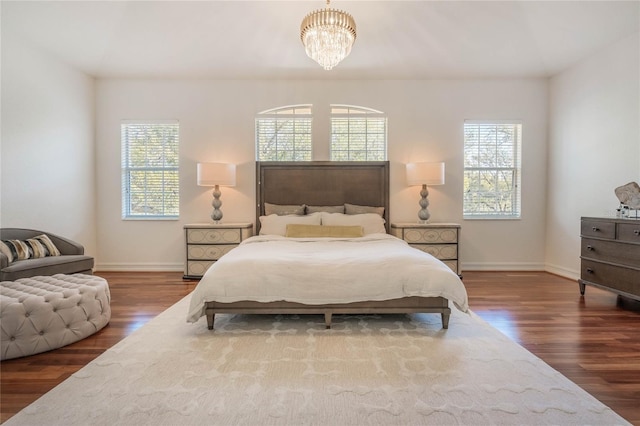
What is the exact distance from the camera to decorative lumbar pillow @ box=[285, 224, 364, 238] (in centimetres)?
416

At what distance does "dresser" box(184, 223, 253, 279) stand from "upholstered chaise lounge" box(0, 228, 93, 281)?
119 cm

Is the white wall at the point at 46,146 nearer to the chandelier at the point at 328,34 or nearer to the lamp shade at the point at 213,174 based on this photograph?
the lamp shade at the point at 213,174

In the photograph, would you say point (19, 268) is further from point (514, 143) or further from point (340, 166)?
point (514, 143)

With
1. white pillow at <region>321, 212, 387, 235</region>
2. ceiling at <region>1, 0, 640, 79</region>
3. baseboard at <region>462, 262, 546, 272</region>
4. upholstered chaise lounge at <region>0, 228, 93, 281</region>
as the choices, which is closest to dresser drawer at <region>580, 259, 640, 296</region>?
baseboard at <region>462, 262, 546, 272</region>

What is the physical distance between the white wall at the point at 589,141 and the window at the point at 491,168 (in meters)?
0.54

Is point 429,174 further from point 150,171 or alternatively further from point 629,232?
point 150,171

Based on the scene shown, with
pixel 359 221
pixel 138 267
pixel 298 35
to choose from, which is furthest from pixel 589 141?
pixel 138 267

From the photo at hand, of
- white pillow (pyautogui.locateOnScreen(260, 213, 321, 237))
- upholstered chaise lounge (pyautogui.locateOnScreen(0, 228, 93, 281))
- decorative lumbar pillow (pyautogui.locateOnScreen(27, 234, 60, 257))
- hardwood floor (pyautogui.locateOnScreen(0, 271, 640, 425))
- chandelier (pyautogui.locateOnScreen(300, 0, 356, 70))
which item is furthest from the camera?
white pillow (pyautogui.locateOnScreen(260, 213, 321, 237))

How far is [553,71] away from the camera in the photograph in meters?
5.03

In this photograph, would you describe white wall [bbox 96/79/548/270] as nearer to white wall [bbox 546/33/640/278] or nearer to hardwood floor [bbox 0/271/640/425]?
white wall [bbox 546/33/640/278]

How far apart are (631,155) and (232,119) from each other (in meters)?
5.22

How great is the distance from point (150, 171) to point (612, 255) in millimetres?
6094

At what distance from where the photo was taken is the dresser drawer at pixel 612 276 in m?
3.29

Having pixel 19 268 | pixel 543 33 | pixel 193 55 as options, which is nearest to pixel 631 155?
pixel 543 33
